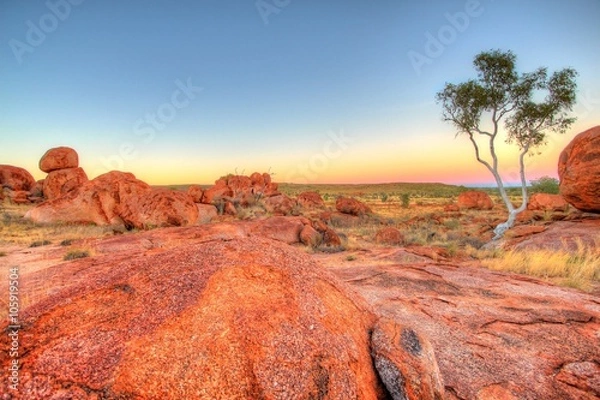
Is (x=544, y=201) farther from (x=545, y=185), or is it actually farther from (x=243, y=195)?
(x=243, y=195)

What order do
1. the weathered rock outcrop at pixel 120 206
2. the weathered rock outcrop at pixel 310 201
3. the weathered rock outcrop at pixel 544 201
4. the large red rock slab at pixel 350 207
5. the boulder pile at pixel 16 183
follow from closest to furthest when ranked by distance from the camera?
the weathered rock outcrop at pixel 120 206
the weathered rock outcrop at pixel 544 201
the large red rock slab at pixel 350 207
the weathered rock outcrop at pixel 310 201
the boulder pile at pixel 16 183

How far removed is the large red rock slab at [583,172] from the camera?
11.4 meters

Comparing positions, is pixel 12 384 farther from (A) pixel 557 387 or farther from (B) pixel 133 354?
(A) pixel 557 387

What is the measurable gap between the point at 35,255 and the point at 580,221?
18.9m

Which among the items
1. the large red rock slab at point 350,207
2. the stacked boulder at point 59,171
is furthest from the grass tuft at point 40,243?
the large red rock slab at point 350,207

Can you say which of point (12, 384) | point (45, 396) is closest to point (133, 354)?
point (45, 396)

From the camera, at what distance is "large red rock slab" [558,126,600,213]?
11.4m

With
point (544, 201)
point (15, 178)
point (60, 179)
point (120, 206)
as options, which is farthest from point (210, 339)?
point (15, 178)

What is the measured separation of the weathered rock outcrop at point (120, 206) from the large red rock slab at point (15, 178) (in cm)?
1808

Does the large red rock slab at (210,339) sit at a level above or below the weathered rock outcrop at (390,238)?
above

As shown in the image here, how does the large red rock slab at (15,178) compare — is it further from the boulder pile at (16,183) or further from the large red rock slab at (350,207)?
the large red rock slab at (350,207)

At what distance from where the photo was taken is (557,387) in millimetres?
3000

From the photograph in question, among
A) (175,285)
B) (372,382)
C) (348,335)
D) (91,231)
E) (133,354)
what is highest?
(175,285)

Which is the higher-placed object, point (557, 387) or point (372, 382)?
point (372, 382)
